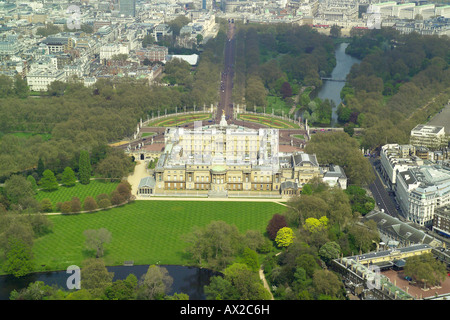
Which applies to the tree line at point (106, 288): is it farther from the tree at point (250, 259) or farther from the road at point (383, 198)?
the road at point (383, 198)

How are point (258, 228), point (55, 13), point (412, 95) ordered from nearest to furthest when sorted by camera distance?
1. point (258, 228)
2. point (412, 95)
3. point (55, 13)

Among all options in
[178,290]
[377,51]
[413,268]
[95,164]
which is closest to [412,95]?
[377,51]

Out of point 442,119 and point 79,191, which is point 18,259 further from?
point 442,119

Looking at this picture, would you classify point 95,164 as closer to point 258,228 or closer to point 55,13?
point 258,228

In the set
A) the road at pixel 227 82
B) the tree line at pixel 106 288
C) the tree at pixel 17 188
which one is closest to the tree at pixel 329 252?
the tree line at pixel 106 288

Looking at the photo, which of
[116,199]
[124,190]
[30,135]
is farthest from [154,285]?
[30,135]

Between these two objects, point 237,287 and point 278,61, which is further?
point 278,61

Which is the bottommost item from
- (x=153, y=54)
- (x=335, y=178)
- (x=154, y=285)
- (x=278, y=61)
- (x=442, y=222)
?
(x=442, y=222)
